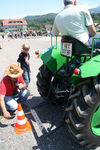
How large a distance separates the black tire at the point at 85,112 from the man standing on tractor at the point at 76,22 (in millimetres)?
723

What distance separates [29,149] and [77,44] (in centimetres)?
180

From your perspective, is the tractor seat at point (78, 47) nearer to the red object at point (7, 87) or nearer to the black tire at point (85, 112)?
the black tire at point (85, 112)

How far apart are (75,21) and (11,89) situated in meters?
1.90

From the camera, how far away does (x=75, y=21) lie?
231 cm

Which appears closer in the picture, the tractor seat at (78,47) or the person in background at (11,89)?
the tractor seat at (78,47)

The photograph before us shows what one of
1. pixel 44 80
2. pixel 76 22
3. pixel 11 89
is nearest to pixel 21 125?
pixel 11 89

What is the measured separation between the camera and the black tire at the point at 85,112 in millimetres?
2059

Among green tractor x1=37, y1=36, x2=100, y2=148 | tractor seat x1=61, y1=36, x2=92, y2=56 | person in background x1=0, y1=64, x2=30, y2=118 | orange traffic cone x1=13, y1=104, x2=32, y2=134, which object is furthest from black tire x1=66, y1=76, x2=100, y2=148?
person in background x1=0, y1=64, x2=30, y2=118

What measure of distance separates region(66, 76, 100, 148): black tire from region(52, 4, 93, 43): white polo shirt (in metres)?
0.75

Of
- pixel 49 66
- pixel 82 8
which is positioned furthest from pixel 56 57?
pixel 82 8

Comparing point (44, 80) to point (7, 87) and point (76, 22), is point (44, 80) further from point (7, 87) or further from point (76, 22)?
point (76, 22)

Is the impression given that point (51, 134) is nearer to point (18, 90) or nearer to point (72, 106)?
point (72, 106)

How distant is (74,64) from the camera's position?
110 inches

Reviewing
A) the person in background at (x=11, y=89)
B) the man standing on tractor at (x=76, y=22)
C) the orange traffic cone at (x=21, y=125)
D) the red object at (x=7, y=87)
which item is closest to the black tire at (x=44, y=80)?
the person in background at (x=11, y=89)
